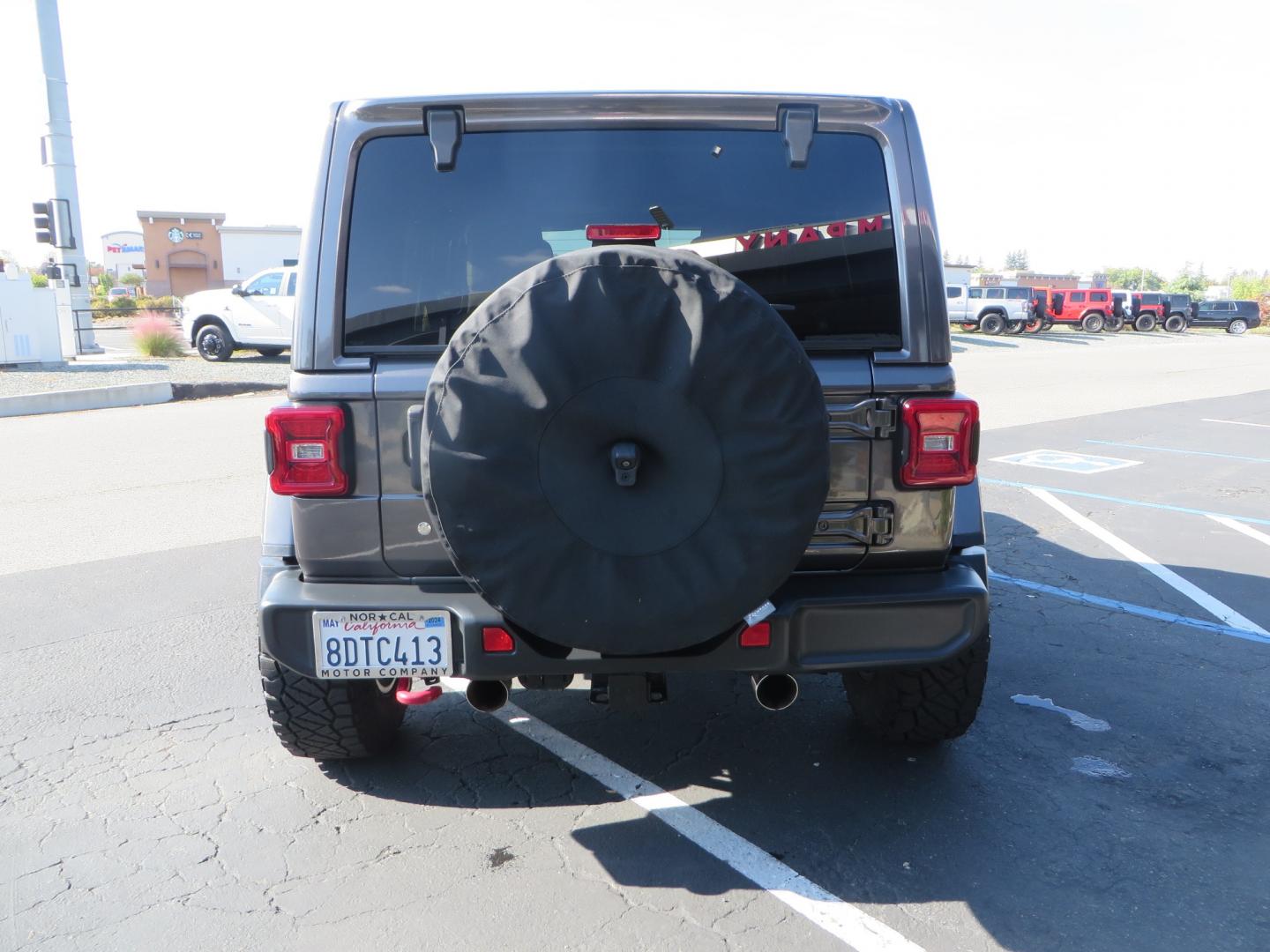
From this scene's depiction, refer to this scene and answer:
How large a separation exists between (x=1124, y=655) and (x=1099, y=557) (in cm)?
185

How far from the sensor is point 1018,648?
4.62 metres

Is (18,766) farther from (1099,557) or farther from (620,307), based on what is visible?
(1099,557)

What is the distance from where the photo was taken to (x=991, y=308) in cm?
4072

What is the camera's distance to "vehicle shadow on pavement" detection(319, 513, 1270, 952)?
8.86ft

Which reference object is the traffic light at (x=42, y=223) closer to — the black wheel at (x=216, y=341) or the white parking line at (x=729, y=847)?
the black wheel at (x=216, y=341)

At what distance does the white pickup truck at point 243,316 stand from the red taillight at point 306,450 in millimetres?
17704

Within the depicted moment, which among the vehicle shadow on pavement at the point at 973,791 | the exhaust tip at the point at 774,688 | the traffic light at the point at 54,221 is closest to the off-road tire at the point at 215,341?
the traffic light at the point at 54,221

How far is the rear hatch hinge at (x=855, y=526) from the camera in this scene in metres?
2.90

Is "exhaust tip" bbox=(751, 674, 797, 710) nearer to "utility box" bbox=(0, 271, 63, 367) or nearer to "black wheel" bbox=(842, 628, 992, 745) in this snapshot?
"black wheel" bbox=(842, 628, 992, 745)

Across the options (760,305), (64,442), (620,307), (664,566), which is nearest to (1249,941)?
(664,566)

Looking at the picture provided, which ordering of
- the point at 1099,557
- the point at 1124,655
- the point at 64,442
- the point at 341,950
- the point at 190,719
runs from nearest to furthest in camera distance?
the point at 341,950 → the point at 190,719 → the point at 1124,655 → the point at 1099,557 → the point at 64,442

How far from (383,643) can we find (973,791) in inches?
76.3

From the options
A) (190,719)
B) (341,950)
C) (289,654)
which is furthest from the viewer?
(190,719)

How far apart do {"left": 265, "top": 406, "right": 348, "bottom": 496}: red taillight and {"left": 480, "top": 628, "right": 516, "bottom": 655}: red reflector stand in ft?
1.88
